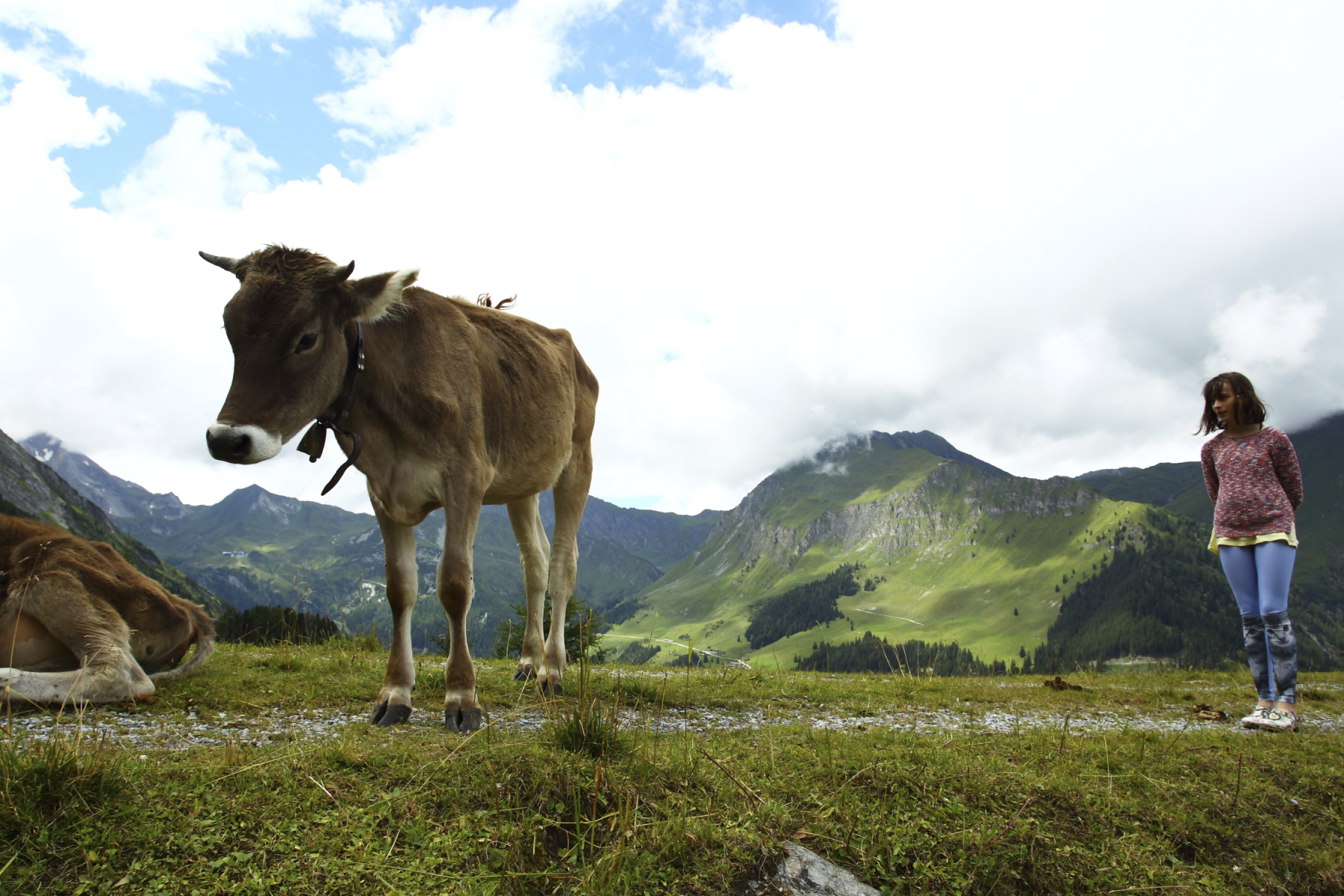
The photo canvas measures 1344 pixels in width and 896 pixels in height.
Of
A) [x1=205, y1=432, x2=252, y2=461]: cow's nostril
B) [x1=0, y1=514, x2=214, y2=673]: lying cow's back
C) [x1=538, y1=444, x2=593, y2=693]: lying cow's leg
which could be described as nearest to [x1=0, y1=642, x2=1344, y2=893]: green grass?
[x1=205, y1=432, x2=252, y2=461]: cow's nostril

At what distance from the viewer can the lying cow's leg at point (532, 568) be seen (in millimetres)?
9395

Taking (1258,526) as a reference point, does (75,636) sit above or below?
below

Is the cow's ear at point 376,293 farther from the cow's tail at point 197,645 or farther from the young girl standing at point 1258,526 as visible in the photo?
the young girl standing at point 1258,526

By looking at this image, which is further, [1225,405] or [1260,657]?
[1225,405]

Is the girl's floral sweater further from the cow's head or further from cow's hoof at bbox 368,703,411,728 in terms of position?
the cow's head

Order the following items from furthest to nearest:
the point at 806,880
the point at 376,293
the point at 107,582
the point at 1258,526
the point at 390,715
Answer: the point at 1258,526 < the point at 107,582 < the point at 376,293 < the point at 390,715 < the point at 806,880

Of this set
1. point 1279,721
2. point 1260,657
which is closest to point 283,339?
point 1279,721

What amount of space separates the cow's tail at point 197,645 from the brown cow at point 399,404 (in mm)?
2806

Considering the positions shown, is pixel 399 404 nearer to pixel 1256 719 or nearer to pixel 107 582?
pixel 107 582

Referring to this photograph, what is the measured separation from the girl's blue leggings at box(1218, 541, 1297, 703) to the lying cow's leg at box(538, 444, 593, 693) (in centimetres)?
818

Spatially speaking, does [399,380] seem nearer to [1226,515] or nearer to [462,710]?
[462,710]

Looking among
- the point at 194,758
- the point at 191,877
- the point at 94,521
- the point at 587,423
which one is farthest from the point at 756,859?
the point at 94,521

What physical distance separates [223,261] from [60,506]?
693 feet

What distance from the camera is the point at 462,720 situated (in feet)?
18.8
